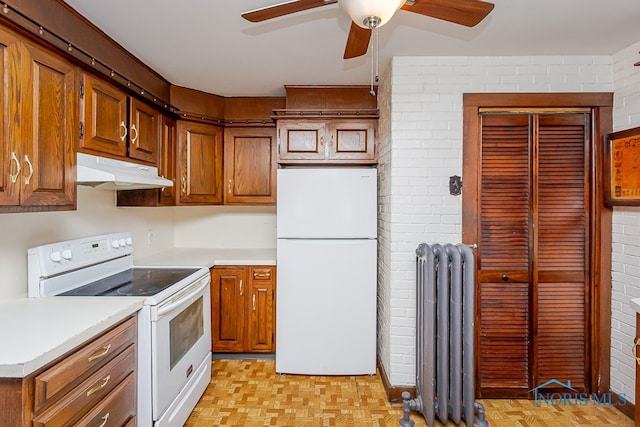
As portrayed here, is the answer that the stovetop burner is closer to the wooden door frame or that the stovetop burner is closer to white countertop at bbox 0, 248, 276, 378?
white countertop at bbox 0, 248, 276, 378

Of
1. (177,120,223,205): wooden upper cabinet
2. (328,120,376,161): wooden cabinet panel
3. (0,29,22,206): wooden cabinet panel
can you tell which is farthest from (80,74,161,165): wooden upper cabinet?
(328,120,376,161): wooden cabinet panel

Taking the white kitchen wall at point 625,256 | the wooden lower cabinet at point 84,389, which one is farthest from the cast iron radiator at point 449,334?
the wooden lower cabinet at point 84,389

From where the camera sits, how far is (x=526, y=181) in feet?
7.43

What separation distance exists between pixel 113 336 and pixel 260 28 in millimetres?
1654

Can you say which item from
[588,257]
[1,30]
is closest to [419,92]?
[588,257]

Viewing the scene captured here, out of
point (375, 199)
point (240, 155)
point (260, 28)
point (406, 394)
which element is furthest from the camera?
point (240, 155)

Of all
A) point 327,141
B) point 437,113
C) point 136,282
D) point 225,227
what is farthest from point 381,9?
point 225,227

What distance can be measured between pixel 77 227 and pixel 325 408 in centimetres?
191

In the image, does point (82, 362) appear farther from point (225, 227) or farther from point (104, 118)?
point (225, 227)

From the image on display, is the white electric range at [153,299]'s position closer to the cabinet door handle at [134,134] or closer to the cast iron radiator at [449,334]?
the cabinet door handle at [134,134]

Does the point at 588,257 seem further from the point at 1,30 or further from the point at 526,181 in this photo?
the point at 1,30

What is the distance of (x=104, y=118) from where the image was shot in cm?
192

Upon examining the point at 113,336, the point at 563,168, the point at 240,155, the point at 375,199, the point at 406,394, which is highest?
the point at 240,155

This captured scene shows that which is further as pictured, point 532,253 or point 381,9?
point 532,253
